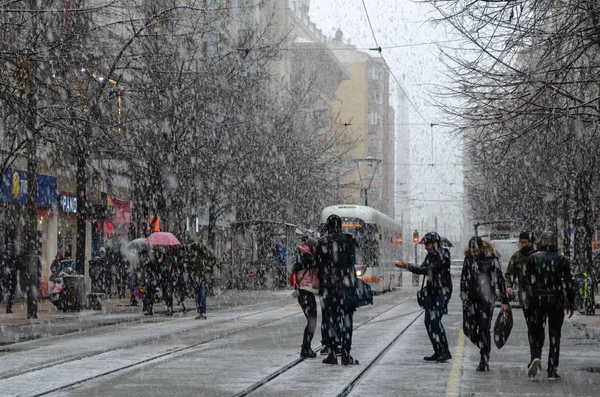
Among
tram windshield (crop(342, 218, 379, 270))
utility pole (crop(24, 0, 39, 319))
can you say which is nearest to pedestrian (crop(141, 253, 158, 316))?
utility pole (crop(24, 0, 39, 319))

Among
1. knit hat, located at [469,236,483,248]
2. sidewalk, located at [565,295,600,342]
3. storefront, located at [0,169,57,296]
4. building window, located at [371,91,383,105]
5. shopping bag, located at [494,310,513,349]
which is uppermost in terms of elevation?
building window, located at [371,91,383,105]

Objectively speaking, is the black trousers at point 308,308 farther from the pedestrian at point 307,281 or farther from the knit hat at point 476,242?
the knit hat at point 476,242

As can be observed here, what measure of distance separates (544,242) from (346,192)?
80829 millimetres

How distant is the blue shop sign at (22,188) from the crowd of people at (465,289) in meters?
17.5

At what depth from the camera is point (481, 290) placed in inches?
491

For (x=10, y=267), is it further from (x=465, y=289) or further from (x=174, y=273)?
(x=465, y=289)

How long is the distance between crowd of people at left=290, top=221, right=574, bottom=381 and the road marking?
0.28 metres

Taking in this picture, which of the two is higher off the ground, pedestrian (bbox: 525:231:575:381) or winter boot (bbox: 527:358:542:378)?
pedestrian (bbox: 525:231:575:381)

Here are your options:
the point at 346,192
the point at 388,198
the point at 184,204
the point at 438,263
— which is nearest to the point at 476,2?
the point at 438,263

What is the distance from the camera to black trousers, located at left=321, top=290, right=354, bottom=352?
13.2m

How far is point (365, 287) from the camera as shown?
13.5m

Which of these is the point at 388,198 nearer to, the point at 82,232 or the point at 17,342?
the point at 82,232

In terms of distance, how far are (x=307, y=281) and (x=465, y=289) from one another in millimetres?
2125

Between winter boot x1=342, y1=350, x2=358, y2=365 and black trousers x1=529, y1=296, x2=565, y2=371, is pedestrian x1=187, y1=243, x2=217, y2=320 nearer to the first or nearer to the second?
winter boot x1=342, y1=350, x2=358, y2=365
